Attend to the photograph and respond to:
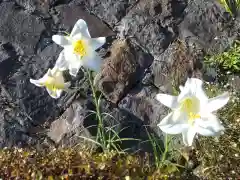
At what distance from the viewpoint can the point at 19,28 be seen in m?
4.88

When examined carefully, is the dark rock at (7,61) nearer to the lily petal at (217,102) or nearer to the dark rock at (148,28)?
the dark rock at (148,28)

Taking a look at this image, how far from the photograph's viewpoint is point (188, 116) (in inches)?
123

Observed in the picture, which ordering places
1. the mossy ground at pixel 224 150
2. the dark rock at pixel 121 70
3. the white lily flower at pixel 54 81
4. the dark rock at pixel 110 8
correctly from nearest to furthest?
1. the white lily flower at pixel 54 81
2. the mossy ground at pixel 224 150
3. the dark rock at pixel 121 70
4. the dark rock at pixel 110 8

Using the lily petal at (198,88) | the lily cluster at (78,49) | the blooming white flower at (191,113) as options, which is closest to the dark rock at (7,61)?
the lily cluster at (78,49)

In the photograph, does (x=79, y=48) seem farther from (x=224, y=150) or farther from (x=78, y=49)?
(x=224, y=150)

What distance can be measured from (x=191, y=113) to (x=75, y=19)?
202cm

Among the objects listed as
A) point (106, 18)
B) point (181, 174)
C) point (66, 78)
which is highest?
point (106, 18)

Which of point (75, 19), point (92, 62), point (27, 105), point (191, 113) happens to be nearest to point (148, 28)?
point (75, 19)

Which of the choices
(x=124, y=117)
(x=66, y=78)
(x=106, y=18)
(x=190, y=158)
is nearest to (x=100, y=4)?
(x=106, y=18)

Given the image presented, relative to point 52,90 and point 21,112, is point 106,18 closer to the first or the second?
point 21,112

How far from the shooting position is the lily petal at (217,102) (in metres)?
3.03

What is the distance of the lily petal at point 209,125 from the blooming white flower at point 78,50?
0.69 meters

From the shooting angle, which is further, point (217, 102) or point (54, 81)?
point (54, 81)

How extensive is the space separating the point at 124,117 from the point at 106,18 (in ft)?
2.90
